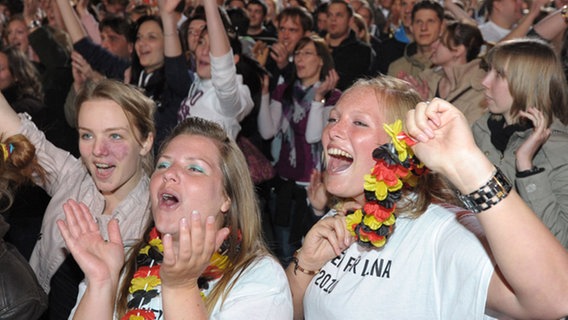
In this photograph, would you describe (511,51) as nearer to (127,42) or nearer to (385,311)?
(385,311)

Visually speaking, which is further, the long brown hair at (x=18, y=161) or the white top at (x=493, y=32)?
the white top at (x=493, y=32)

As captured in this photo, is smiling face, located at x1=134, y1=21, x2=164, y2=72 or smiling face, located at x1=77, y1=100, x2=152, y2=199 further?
smiling face, located at x1=134, y1=21, x2=164, y2=72

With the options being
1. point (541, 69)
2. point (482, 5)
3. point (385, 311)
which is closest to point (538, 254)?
point (385, 311)

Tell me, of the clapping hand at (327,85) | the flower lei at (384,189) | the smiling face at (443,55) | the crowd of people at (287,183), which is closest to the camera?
the crowd of people at (287,183)

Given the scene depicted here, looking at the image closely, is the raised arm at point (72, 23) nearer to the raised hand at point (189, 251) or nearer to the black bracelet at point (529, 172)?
the black bracelet at point (529, 172)

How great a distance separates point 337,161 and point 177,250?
67cm

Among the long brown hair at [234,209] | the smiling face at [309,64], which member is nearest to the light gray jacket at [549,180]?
the long brown hair at [234,209]

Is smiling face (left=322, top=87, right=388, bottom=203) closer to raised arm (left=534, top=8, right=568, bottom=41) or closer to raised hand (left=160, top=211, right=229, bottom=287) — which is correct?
raised hand (left=160, top=211, right=229, bottom=287)

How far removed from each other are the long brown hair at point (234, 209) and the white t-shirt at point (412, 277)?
23cm

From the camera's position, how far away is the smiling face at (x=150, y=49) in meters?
5.04

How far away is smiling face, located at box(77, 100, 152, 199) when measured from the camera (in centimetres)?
316

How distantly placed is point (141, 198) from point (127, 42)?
10.7 feet

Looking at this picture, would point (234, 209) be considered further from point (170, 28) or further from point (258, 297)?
point (170, 28)

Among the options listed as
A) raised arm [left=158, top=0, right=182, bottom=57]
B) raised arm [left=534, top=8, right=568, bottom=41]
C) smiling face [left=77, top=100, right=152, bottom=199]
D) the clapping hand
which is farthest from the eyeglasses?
smiling face [left=77, top=100, right=152, bottom=199]
